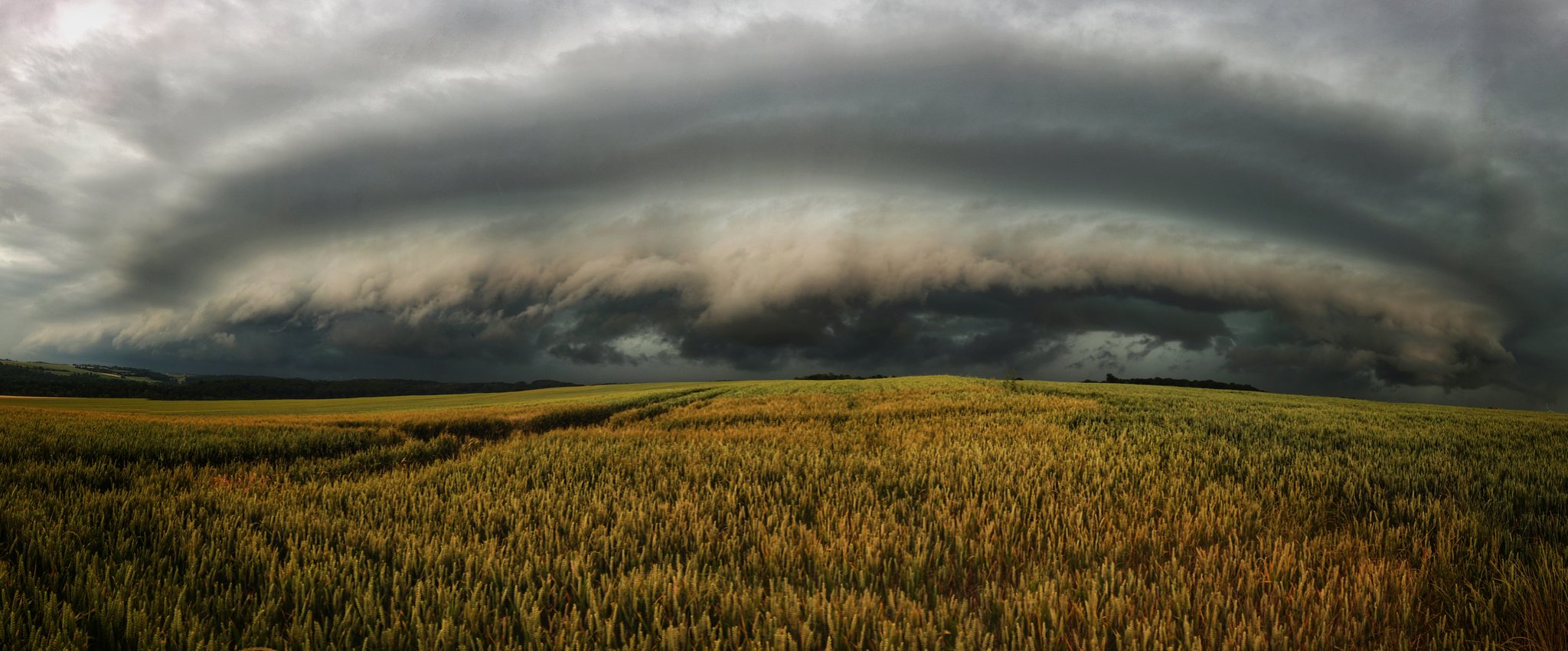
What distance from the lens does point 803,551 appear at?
161 inches

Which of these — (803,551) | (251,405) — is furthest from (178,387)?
(803,551)

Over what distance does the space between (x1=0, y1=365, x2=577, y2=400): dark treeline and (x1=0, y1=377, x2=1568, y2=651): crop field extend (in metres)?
76.7

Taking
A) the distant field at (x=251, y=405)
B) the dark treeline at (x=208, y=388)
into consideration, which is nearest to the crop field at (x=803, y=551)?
the distant field at (x=251, y=405)

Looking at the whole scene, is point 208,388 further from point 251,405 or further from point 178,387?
point 251,405

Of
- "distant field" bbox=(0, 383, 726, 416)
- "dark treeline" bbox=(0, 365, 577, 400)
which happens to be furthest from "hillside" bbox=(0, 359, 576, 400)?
"distant field" bbox=(0, 383, 726, 416)

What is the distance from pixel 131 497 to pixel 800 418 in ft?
35.9

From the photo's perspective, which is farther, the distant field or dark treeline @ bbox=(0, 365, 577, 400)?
dark treeline @ bbox=(0, 365, 577, 400)

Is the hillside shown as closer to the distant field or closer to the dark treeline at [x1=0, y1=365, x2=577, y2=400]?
the dark treeline at [x1=0, y1=365, x2=577, y2=400]

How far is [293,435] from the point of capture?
1215cm

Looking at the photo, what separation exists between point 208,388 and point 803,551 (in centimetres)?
13383

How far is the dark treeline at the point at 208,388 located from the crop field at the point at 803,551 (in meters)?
76.7

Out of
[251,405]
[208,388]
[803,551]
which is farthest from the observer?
[208,388]

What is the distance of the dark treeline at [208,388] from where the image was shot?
69562 mm

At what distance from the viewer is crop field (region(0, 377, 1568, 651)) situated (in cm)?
299
